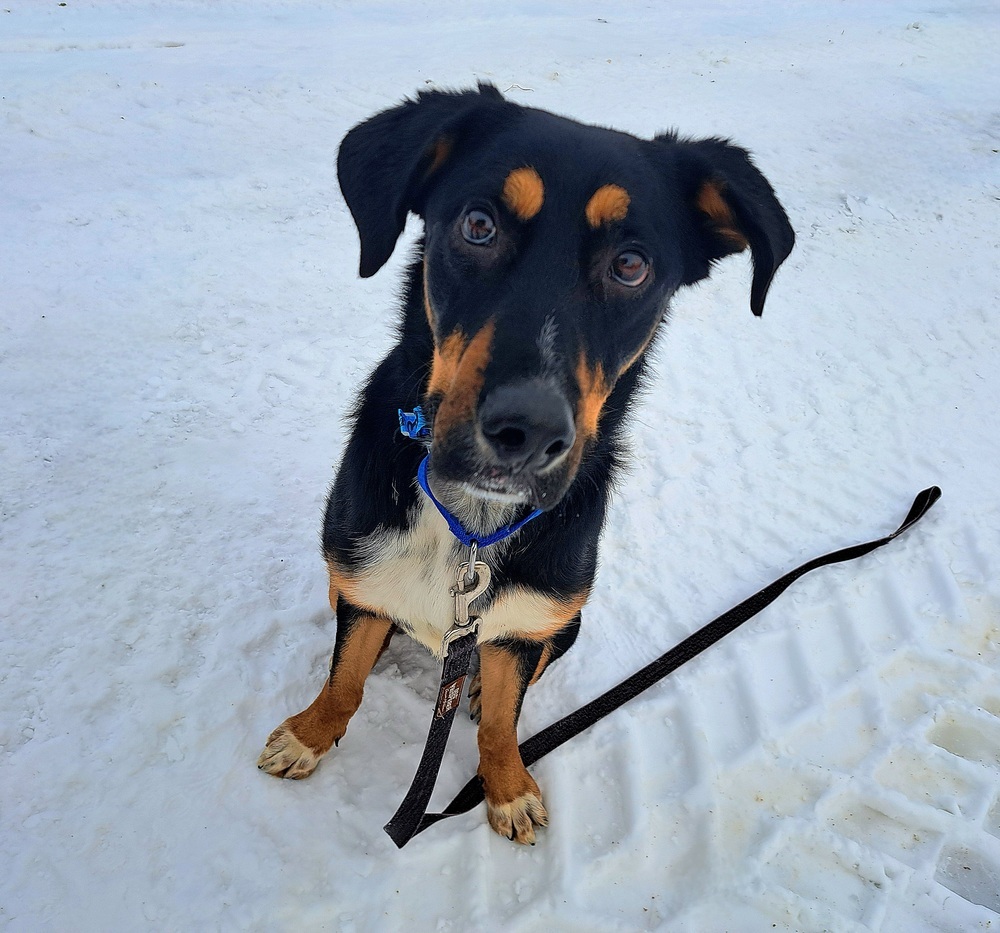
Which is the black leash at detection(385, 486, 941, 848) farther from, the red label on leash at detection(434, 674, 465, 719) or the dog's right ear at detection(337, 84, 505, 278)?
the dog's right ear at detection(337, 84, 505, 278)

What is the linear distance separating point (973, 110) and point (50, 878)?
1027 centimetres

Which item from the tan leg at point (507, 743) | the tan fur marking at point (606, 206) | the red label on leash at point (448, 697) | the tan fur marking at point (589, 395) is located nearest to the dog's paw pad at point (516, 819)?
the tan leg at point (507, 743)

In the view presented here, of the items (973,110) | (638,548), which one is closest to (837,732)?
(638,548)

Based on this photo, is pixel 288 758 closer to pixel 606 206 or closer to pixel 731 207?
pixel 606 206

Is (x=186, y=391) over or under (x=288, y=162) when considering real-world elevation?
under

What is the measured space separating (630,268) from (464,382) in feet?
2.13

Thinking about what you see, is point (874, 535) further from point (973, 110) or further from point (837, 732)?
point (973, 110)

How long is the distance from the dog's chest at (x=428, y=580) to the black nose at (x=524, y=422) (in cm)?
67

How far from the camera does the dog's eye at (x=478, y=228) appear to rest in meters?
1.84

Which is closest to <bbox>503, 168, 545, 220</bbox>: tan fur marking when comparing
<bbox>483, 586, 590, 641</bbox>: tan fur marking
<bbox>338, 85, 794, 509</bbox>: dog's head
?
<bbox>338, 85, 794, 509</bbox>: dog's head

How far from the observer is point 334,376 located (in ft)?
13.2

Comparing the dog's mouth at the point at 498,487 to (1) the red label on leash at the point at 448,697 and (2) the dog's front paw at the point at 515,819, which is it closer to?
(1) the red label on leash at the point at 448,697

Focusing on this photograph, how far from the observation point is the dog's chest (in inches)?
85.0

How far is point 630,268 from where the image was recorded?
194cm
